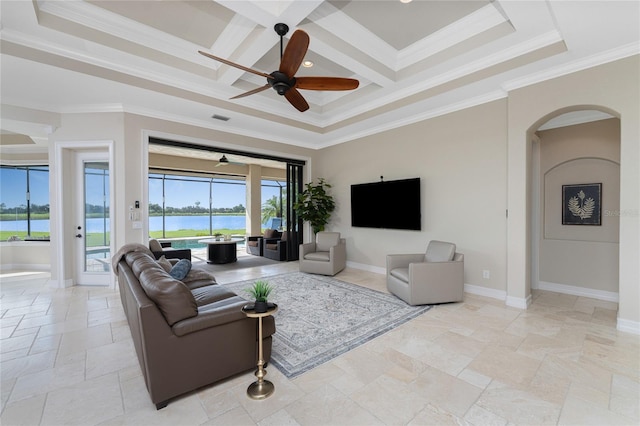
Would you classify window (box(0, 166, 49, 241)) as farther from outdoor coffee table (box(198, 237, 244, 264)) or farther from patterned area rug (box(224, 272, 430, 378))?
patterned area rug (box(224, 272, 430, 378))

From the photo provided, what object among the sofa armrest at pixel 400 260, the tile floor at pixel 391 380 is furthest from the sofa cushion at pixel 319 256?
the tile floor at pixel 391 380

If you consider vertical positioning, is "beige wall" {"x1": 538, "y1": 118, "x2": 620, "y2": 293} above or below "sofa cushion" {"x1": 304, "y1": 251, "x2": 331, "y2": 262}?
above

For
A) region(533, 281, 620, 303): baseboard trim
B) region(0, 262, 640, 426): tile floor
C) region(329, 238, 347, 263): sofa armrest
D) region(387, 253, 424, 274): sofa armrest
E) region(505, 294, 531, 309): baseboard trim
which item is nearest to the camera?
region(0, 262, 640, 426): tile floor

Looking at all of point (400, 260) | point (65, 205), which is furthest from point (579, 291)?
point (65, 205)

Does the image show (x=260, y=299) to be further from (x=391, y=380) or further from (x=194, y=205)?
(x=194, y=205)

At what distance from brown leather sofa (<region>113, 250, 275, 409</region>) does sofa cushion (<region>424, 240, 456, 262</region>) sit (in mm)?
2894

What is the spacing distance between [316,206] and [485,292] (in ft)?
13.1

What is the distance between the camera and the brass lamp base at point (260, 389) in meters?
2.01

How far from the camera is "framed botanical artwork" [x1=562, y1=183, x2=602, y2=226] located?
165 inches

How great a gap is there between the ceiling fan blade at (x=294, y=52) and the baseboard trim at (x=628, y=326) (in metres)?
4.44

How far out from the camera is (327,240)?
246 inches

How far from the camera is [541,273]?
15.6 ft

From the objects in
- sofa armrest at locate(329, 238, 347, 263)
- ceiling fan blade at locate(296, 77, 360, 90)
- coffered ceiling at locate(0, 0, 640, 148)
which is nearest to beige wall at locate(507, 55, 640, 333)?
coffered ceiling at locate(0, 0, 640, 148)

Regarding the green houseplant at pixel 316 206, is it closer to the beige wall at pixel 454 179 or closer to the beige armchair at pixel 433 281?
the beige wall at pixel 454 179
